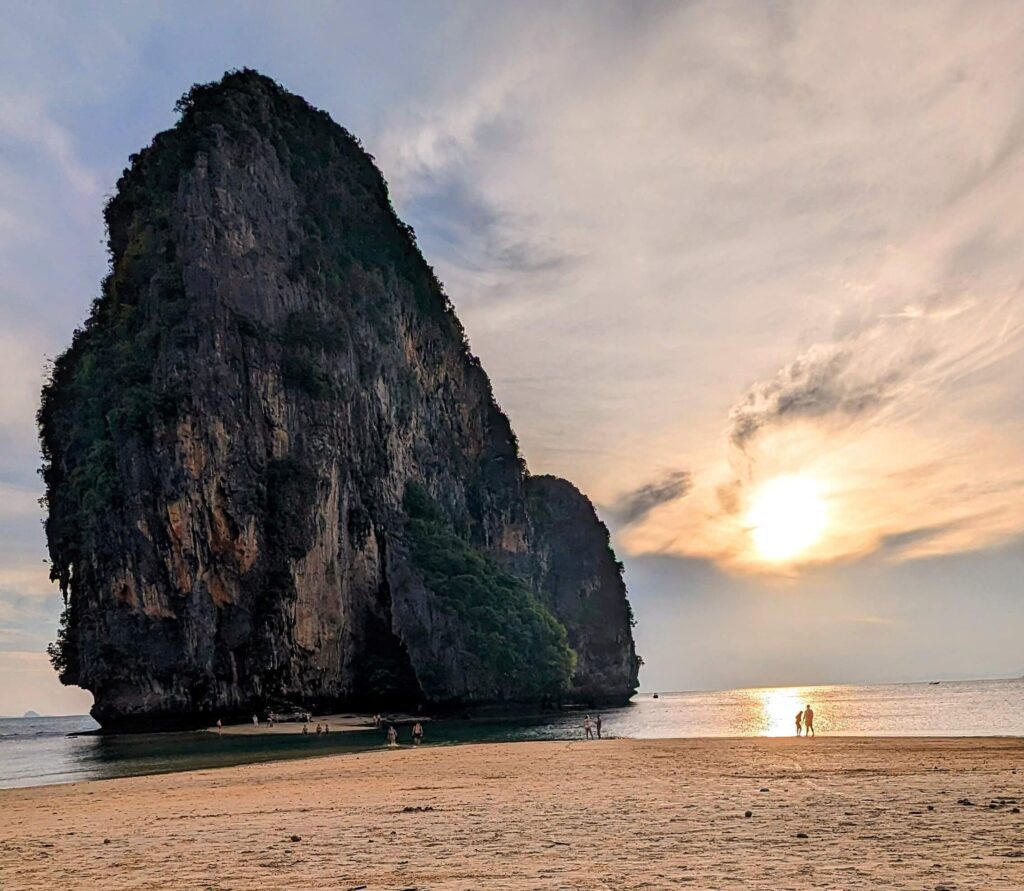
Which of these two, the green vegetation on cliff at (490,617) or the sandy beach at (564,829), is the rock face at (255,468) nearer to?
the green vegetation on cliff at (490,617)

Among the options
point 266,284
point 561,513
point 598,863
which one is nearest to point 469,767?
point 598,863

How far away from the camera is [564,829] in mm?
8859

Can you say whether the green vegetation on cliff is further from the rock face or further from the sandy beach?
the sandy beach

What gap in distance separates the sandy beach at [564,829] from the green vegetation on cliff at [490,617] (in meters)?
51.3

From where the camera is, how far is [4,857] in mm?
9633

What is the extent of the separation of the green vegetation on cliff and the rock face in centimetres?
24

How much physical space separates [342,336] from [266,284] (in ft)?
26.0

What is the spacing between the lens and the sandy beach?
6.46m

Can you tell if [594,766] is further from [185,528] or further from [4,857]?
[185,528]

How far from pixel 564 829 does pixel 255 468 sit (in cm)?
5681

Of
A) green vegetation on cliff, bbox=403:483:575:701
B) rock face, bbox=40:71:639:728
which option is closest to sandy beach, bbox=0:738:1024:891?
rock face, bbox=40:71:639:728

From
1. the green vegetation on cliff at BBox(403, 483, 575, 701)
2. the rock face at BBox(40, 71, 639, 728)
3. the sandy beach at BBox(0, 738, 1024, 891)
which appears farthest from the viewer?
the green vegetation on cliff at BBox(403, 483, 575, 701)

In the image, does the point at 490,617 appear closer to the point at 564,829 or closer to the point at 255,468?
the point at 255,468

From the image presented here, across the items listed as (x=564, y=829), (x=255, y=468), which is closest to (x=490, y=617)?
(x=255, y=468)
